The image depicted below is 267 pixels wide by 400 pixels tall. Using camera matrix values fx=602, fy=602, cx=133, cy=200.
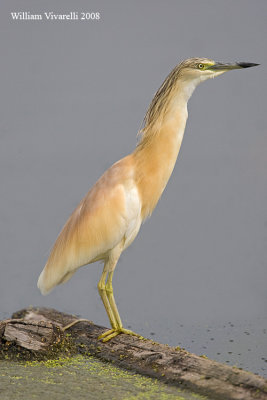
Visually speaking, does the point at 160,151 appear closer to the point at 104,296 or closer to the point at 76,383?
the point at 104,296

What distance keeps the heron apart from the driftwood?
0.15 metres

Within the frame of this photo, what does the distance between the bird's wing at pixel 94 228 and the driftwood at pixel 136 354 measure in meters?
0.32

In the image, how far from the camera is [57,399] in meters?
2.79

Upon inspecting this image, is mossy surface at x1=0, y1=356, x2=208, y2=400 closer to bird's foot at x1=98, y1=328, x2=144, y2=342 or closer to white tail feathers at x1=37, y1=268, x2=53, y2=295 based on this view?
bird's foot at x1=98, y1=328, x2=144, y2=342

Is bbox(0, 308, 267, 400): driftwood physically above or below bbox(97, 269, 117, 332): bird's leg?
below

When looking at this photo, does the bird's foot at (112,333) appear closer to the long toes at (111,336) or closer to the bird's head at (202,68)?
the long toes at (111,336)

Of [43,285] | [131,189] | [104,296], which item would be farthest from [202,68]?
[43,285]

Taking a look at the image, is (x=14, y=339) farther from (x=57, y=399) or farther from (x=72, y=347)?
(x=57, y=399)

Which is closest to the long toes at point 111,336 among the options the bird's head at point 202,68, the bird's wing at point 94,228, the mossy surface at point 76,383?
the mossy surface at point 76,383

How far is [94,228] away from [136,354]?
745 mm

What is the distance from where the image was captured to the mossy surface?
2838 millimetres

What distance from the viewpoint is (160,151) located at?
11.5 ft

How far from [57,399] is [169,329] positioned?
1508 millimetres

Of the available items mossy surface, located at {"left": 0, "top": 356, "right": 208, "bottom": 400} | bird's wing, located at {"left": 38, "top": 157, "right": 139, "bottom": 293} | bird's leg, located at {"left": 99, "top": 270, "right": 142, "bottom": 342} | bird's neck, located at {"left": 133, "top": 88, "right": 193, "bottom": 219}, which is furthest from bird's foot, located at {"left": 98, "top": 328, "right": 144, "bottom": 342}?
bird's neck, located at {"left": 133, "top": 88, "right": 193, "bottom": 219}
